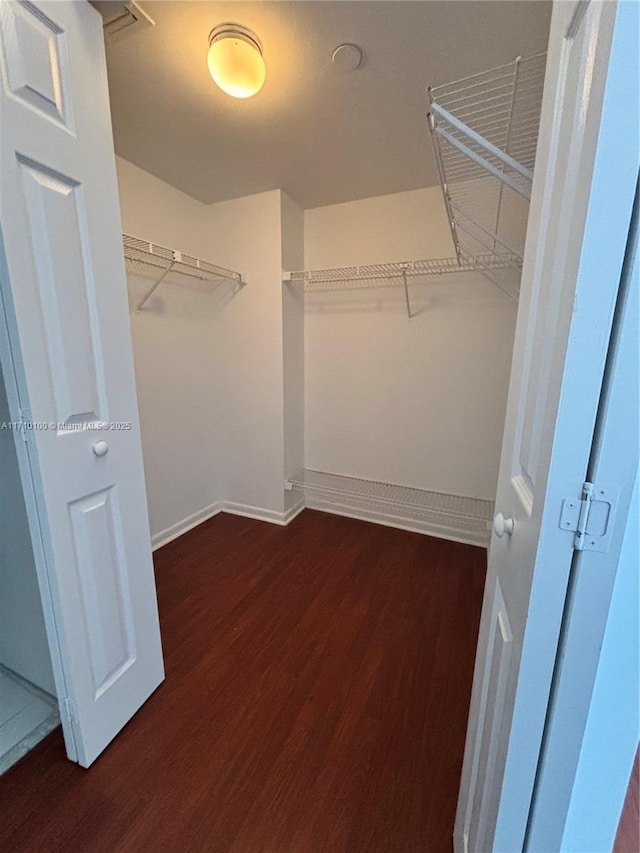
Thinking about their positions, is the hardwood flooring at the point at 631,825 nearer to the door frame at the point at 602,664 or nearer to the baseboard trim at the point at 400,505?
the door frame at the point at 602,664

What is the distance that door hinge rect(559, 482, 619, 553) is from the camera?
457 mm

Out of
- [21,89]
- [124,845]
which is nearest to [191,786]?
[124,845]

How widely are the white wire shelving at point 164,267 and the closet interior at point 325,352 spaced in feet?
0.04

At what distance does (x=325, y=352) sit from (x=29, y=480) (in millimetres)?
2054

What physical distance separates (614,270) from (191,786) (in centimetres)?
164

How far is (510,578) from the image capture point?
25.8 inches

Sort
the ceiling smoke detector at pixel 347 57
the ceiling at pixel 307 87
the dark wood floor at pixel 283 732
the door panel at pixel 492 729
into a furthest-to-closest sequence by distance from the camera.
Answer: the ceiling smoke detector at pixel 347 57, the ceiling at pixel 307 87, the dark wood floor at pixel 283 732, the door panel at pixel 492 729

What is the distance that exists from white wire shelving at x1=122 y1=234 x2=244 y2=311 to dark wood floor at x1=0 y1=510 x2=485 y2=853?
179cm

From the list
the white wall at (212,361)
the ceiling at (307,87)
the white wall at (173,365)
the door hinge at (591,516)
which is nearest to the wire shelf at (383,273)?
the white wall at (212,361)

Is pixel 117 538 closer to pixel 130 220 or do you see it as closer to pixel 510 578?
pixel 510 578

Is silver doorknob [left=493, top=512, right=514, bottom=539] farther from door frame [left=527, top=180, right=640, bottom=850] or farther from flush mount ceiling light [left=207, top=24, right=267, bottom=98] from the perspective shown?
flush mount ceiling light [left=207, top=24, right=267, bottom=98]

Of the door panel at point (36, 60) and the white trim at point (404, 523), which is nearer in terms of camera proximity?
the door panel at point (36, 60)

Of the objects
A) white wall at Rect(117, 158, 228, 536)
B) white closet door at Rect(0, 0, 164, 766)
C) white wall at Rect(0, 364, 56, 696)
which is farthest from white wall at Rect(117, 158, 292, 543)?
white closet door at Rect(0, 0, 164, 766)

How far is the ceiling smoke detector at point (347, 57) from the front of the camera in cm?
126
